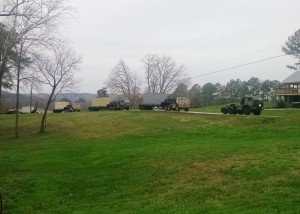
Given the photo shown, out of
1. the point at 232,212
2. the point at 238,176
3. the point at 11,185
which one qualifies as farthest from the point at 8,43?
the point at 232,212

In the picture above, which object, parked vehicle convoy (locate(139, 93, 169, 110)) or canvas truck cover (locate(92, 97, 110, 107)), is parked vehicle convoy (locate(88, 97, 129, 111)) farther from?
parked vehicle convoy (locate(139, 93, 169, 110))

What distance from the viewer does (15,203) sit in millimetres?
13734

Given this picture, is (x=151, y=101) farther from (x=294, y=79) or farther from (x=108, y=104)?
(x=294, y=79)

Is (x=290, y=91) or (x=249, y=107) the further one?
(x=290, y=91)

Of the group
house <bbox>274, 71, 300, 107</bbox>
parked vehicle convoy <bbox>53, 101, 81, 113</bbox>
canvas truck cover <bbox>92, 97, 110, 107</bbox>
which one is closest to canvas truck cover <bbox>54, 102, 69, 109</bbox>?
parked vehicle convoy <bbox>53, 101, 81, 113</bbox>

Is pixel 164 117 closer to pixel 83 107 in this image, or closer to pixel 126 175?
pixel 126 175

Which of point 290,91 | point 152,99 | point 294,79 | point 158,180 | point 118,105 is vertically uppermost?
point 294,79

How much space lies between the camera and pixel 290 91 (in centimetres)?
6856

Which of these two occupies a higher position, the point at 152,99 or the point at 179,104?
the point at 152,99

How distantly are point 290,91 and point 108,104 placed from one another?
3260cm

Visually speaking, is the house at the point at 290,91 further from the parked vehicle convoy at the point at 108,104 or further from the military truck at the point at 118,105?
the parked vehicle convoy at the point at 108,104

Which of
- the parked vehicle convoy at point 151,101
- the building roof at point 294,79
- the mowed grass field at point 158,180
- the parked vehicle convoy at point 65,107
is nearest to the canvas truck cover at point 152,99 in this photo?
the parked vehicle convoy at point 151,101

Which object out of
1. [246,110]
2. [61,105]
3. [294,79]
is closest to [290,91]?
[294,79]

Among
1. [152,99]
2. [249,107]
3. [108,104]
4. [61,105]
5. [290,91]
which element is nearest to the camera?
[249,107]
